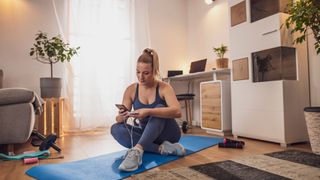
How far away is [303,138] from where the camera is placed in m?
2.26

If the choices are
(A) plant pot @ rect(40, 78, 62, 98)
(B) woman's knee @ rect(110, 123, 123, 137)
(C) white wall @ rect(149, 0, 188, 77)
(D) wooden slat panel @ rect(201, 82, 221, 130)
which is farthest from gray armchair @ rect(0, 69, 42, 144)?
(C) white wall @ rect(149, 0, 188, 77)

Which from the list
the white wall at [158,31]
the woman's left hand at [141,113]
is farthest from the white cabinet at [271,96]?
the woman's left hand at [141,113]

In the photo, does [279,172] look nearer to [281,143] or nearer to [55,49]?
[281,143]

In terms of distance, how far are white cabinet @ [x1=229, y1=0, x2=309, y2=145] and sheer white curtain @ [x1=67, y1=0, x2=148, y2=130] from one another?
182 centimetres

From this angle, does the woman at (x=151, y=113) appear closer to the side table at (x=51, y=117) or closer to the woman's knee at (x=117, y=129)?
the woman's knee at (x=117, y=129)

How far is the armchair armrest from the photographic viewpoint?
1.86m

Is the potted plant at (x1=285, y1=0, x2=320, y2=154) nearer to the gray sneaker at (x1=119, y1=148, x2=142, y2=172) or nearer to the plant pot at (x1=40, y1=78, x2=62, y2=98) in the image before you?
the gray sneaker at (x1=119, y1=148, x2=142, y2=172)

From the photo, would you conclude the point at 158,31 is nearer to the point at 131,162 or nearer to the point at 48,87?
the point at 48,87

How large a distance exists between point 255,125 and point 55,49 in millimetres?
2374

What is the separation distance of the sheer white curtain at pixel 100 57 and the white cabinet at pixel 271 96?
5.96 feet

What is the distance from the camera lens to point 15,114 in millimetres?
1923

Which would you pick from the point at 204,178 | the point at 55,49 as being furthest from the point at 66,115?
the point at 204,178

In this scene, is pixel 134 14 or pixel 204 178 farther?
pixel 134 14

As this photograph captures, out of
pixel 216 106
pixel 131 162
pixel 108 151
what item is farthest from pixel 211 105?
pixel 131 162
